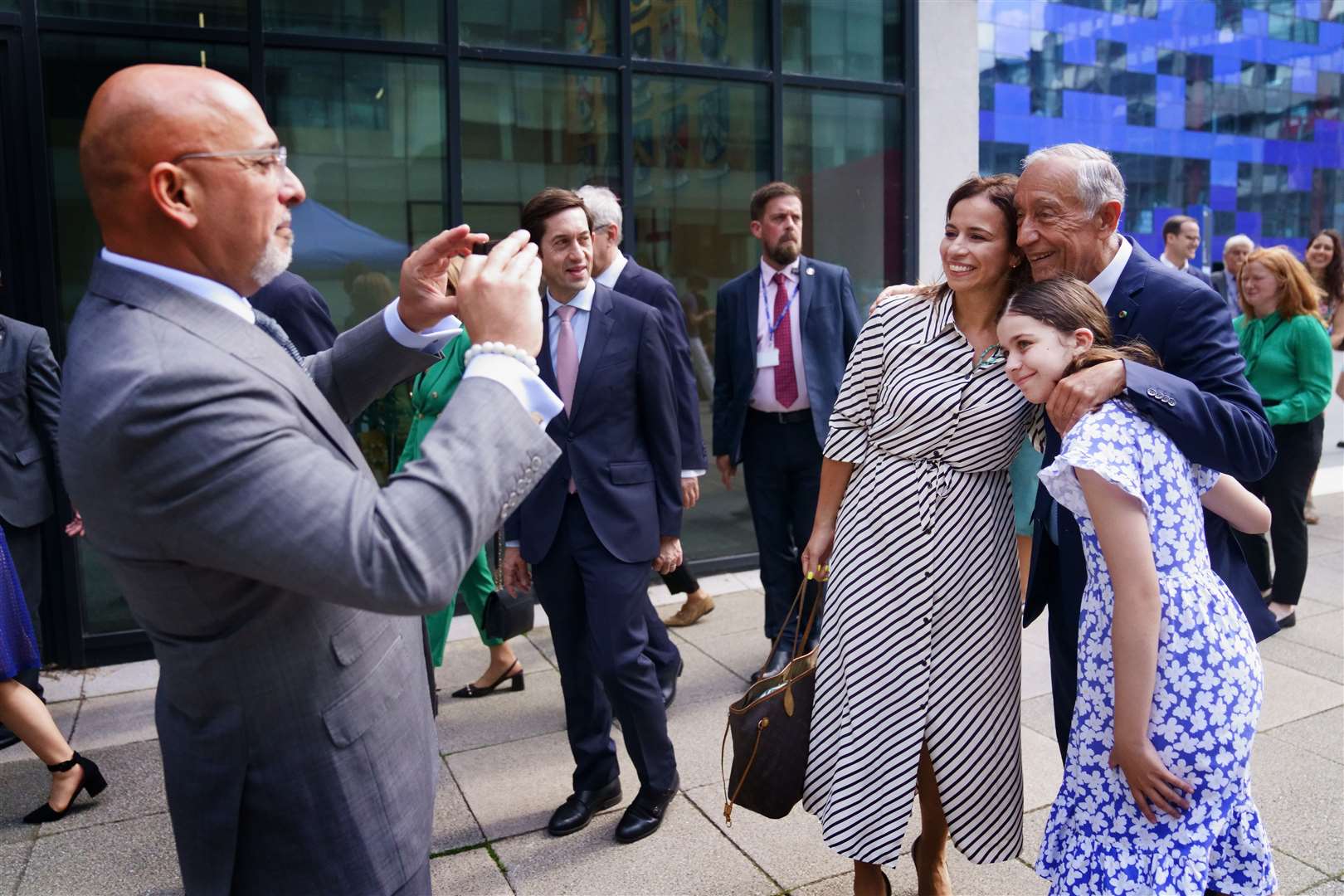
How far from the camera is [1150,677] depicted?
6.73ft

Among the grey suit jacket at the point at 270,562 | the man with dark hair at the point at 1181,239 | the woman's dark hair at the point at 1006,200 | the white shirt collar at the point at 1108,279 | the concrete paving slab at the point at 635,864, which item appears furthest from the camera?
the man with dark hair at the point at 1181,239

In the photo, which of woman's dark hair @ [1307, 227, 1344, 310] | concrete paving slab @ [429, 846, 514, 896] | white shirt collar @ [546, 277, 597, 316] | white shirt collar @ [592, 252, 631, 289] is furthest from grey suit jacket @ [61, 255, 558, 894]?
woman's dark hair @ [1307, 227, 1344, 310]

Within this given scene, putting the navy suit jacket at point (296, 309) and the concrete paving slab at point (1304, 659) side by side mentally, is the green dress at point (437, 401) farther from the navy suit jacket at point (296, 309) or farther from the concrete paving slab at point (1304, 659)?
the concrete paving slab at point (1304, 659)

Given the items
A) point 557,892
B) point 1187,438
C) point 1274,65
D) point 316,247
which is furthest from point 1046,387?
point 1274,65

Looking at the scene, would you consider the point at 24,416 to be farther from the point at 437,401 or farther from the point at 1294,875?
the point at 1294,875

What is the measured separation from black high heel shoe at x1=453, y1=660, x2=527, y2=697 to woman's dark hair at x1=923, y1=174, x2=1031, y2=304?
309 cm

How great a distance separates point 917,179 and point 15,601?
5.82 metres

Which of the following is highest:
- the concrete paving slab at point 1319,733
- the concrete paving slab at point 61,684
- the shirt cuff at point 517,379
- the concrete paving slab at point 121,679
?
the shirt cuff at point 517,379

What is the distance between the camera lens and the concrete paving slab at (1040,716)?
4286mm

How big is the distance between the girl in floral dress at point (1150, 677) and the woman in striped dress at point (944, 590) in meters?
0.44

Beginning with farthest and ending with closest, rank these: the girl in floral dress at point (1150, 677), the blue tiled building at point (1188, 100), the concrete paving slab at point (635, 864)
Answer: the blue tiled building at point (1188, 100) < the concrete paving slab at point (635, 864) < the girl in floral dress at point (1150, 677)

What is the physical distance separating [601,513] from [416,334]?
162cm

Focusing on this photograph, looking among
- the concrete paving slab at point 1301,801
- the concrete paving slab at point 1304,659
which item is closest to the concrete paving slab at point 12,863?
the concrete paving slab at point 1301,801

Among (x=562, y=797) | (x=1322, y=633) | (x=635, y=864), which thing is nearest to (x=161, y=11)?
(x=562, y=797)
